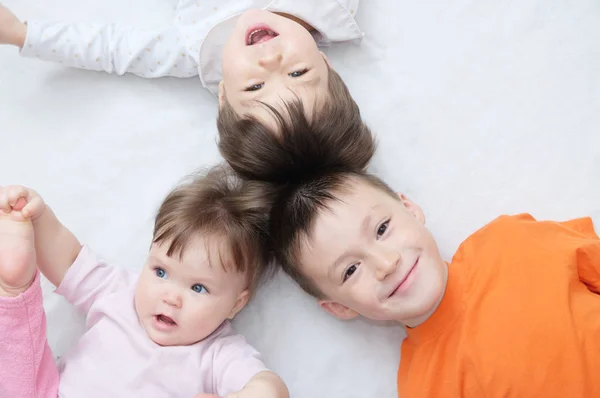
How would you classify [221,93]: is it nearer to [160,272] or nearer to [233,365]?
[160,272]

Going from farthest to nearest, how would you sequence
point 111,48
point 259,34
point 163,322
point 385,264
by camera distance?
point 111,48, point 259,34, point 163,322, point 385,264

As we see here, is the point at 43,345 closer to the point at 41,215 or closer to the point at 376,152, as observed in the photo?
the point at 41,215

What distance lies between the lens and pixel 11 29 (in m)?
1.18

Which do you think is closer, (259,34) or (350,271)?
(350,271)

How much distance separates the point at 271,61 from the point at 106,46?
41cm

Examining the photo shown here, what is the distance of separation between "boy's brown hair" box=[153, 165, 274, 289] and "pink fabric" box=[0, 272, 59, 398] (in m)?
0.21

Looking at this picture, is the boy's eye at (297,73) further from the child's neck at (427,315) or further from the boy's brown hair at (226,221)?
the child's neck at (427,315)

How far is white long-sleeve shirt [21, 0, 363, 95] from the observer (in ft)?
3.88

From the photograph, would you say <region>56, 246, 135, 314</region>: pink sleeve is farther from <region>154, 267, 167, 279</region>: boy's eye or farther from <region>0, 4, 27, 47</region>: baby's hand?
<region>0, 4, 27, 47</region>: baby's hand

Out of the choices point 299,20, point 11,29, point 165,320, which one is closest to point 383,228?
point 165,320

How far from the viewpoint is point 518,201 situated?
1117mm

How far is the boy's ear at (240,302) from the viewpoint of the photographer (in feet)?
3.30

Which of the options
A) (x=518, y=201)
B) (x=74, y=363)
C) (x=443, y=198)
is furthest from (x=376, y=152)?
(x=74, y=363)

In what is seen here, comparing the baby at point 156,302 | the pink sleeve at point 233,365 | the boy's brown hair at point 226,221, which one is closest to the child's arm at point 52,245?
the baby at point 156,302
